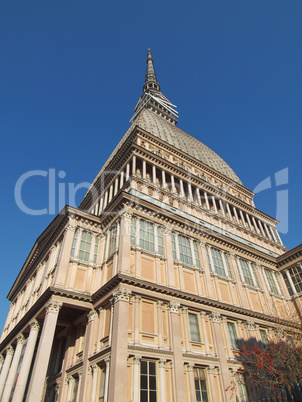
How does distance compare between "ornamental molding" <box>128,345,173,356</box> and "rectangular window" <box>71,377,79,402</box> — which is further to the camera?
"rectangular window" <box>71,377,79,402</box>

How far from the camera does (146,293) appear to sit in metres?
21.7

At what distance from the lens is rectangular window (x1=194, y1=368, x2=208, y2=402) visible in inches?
784

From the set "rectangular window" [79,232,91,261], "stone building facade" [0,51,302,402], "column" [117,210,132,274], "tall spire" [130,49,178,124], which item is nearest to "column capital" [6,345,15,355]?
"stone building facade" [0,51,302,402]

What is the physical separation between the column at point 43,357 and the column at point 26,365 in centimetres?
306

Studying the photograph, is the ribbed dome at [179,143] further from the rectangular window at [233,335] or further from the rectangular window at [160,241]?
the rectangular window at [233,335]

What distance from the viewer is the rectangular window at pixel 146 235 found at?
24.9 m

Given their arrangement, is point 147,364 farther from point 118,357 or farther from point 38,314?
point 38,314

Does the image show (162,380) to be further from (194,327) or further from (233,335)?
(233,335)

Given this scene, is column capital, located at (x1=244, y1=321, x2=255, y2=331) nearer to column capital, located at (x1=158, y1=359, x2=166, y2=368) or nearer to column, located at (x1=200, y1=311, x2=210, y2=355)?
column, located at (x1=200, y1=311, x2=210, y2=355)

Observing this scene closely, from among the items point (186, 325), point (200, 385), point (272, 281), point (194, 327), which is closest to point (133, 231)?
point (186, 325)

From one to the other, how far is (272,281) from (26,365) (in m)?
28.6

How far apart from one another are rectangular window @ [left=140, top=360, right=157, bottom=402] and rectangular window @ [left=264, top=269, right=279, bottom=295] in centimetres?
2029

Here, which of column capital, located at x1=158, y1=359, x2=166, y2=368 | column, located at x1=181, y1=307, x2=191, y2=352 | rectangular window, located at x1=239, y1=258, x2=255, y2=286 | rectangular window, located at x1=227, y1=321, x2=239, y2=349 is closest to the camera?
column capital, located at x1=158, y1=359, x2=166, y2=368

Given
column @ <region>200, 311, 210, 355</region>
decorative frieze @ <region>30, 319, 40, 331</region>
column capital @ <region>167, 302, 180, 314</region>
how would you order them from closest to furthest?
column capital @ <region>167, 302, 180, 314</region>, column @ <region>200, 311, 210, 355</region>, decorative frieze @ <region>30, 319, 40, 331</region>
